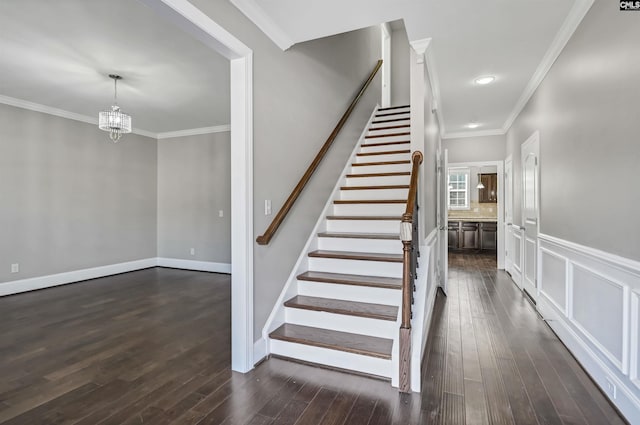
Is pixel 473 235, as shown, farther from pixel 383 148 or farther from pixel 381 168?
pixel 381 168

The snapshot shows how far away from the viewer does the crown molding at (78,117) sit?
433 cm

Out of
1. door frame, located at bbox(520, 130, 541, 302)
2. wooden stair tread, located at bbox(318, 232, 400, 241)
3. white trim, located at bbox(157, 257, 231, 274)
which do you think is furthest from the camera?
white trim, located at bbox(157, 257, 231, 274)

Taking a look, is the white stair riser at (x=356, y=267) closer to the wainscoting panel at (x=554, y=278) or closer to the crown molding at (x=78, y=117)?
the wainscoting panel at (x=554, y=278)

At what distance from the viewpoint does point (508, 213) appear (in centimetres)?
586

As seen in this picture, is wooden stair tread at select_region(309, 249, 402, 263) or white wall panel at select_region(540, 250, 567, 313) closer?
wooden stair tread at select_region(309, 249, 402, 263)

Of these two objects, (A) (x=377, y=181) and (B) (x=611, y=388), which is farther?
(A) (x=377, y=181)

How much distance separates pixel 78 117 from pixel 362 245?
498 centimetres

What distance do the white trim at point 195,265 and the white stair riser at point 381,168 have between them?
2.94 meters

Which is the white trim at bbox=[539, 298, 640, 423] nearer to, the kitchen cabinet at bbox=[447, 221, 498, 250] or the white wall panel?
the white wall panel


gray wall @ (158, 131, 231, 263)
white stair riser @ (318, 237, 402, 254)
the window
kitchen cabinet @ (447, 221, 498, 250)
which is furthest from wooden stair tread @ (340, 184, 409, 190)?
the window

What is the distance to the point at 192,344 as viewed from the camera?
8.93 feet

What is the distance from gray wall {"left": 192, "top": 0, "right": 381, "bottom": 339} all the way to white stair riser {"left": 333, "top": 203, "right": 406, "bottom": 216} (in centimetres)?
25


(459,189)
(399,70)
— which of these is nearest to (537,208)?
(399,70)

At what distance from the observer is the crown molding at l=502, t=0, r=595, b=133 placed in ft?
7.80
